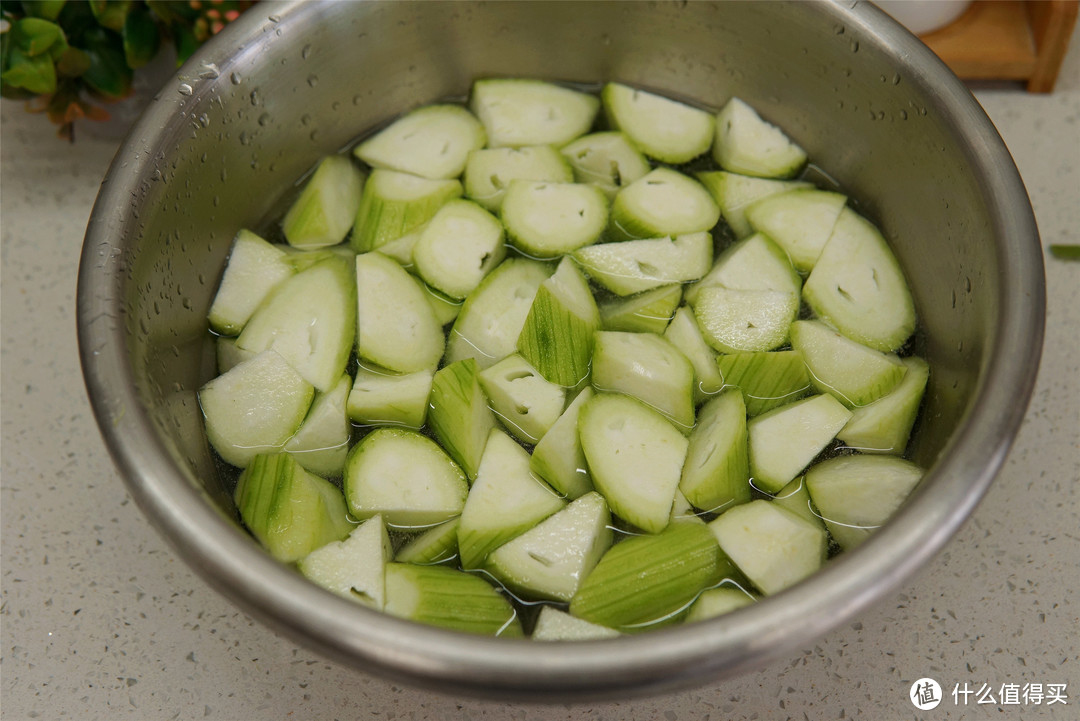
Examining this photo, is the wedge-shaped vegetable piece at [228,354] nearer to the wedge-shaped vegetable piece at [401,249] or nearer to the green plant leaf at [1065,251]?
the wedge-shaped vegetable piece at [401,249]

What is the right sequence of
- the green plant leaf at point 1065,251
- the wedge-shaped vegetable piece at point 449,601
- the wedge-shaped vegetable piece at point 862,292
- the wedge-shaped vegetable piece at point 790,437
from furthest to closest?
the green plant leaf at point 1065,251, the wedge-shaped vegetable piece at point 862,292, the wedge-shaped vegetable piece at point 790,437, the wedge-shaped vegetable piece at point 449,601

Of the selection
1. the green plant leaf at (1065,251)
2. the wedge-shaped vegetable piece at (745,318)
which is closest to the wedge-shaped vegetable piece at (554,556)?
the wedge-shaped vegetable piece at (745,318)

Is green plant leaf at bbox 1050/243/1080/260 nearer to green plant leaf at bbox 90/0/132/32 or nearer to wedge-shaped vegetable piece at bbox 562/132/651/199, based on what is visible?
wedge-shaped vegetable piece at bbox 562/132/651/199

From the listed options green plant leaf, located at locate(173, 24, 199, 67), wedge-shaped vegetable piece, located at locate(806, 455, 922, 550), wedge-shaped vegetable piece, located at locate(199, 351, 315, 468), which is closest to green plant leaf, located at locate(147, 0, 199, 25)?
green plant leaf, located at locate(173, 24, 199, 67)

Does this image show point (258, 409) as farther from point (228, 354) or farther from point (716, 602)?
point (716, 602)

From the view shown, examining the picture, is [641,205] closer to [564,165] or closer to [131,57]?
[564,165]

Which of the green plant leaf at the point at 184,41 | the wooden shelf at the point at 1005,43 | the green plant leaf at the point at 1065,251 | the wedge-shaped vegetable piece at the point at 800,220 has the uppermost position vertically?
the wooden shelf at the point at 1005,43

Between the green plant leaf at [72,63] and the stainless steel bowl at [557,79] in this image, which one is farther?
the green plant leaf at [72,63]
